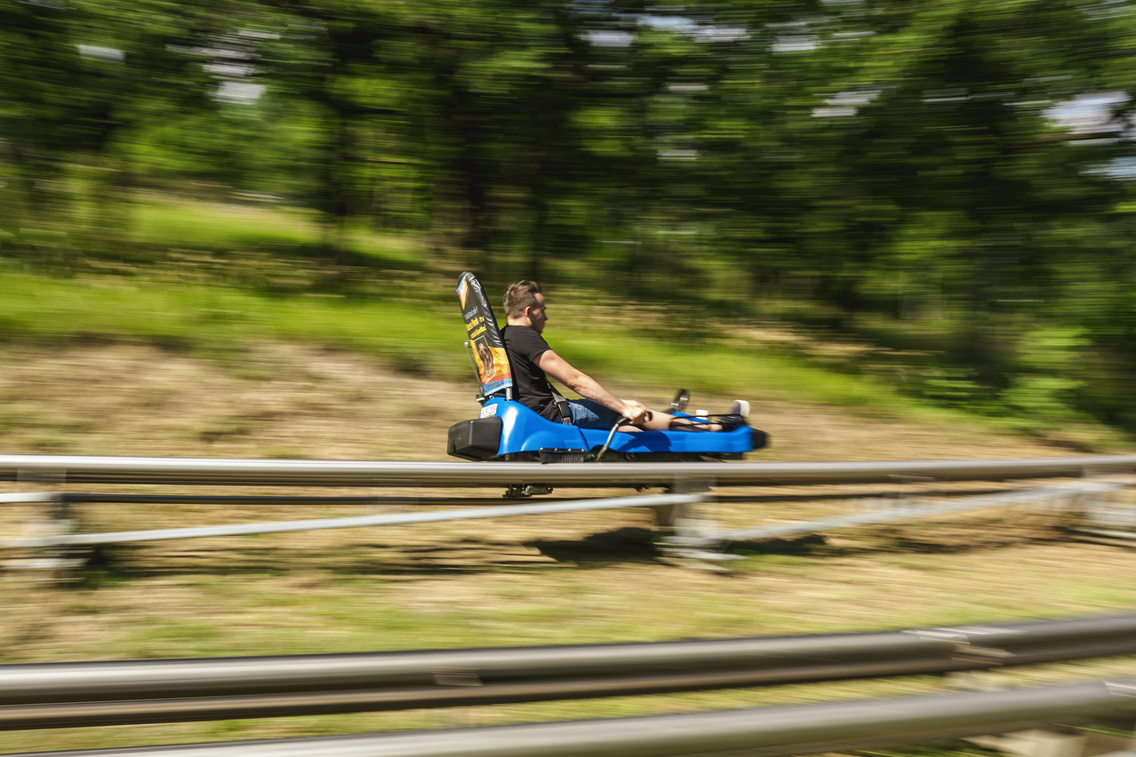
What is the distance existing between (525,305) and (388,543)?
1.76 metres

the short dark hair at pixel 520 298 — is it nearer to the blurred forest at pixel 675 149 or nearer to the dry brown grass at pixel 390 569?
the dry brown grass at pixel 390 569

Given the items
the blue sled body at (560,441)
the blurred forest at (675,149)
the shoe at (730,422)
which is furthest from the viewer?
the blurred forest at (675,149)

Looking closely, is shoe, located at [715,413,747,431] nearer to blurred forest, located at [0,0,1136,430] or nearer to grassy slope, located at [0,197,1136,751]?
grassy slope, located at [0,197,1136,751]

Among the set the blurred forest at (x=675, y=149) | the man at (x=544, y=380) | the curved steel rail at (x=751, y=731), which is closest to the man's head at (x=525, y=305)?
the man at (x=544, y=380)

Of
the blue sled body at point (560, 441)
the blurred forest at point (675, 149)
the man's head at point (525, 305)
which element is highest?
the blurred forest at point (675, 149)

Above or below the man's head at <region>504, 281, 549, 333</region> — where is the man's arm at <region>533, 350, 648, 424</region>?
below

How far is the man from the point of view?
5.38m

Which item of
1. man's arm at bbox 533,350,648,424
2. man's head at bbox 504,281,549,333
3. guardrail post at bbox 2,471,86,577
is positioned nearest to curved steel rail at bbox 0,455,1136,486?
guardrail post at bbox 2,471,86,577

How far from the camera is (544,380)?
557 centimetres

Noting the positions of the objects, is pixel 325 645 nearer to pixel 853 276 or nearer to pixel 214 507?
pixel 214 507

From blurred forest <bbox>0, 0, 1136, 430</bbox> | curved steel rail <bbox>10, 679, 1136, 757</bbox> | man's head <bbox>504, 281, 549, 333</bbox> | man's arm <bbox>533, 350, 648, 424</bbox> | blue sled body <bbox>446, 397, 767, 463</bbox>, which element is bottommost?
curved steel rail <bbox>10, 679, 1136, 757</bbox>

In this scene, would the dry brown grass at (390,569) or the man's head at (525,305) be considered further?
the man's head at (525,305)

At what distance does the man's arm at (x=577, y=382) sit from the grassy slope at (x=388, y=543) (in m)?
0.96

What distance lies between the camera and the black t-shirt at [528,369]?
540 cm
